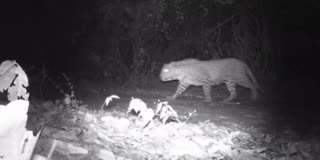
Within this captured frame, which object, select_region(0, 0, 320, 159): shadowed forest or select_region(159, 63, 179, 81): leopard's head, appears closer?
select_region(159, 63, 179, 81): leopard's head

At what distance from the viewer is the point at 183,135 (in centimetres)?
511

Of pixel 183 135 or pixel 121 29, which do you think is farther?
pixel 121 29

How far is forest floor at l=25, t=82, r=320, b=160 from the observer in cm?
430

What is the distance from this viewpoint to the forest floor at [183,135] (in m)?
4.30

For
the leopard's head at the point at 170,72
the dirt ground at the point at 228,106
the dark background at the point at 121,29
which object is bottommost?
the dirt ground at the point at 228,106

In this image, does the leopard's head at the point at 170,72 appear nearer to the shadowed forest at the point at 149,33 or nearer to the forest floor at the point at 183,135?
the forest floor at the point at 183,135

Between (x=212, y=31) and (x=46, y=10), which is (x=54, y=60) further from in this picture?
(x=212, y=31)

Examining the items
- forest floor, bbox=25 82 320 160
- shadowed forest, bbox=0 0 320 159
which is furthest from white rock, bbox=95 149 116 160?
shadowed forest, bbox=0 0 320 159

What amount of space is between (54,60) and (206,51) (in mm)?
4877

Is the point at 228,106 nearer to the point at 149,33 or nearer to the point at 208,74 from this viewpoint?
the point at 208,74

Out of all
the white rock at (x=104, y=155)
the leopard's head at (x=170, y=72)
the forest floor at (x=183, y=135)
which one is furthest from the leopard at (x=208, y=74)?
the white rock at (x=104, y=155)

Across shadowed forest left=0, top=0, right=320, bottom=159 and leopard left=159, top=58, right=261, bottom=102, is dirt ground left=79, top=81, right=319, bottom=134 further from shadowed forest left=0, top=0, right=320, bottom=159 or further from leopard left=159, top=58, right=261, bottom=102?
shadowed forest left=0, top=0, right=320, bottom=159

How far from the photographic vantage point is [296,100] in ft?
29.4

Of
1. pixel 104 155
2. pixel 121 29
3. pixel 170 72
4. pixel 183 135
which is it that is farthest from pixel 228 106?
pixel 121 29
